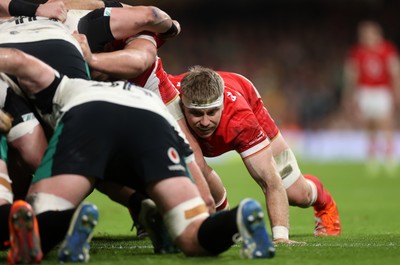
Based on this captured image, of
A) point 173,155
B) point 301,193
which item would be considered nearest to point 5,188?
point 173,155

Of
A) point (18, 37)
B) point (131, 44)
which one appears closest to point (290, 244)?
point (131, 44)

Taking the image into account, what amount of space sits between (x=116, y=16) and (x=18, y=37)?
86cm

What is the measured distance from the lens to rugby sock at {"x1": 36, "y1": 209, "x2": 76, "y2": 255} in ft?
14.8

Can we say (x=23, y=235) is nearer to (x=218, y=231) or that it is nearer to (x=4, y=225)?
(x=4, y=225)

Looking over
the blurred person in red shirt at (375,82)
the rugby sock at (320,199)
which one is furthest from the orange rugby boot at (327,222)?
the blurred person in red shirt at (375,82)

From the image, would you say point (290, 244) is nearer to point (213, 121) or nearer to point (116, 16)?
point (213, 121)

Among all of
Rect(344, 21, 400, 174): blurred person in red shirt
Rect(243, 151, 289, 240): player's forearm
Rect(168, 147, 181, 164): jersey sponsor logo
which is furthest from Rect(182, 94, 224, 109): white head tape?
Rect(344, 21, 400, 174): blurred person in red shirt

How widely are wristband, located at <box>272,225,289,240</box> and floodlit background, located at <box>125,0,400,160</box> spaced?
16.2m

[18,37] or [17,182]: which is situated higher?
[18,37]

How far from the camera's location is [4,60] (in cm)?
489

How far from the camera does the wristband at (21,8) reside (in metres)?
6.03

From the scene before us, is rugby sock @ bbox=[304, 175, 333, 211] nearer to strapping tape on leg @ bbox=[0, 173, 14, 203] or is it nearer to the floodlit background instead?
strapping tape on leg @ bbox=[0, 173, 14, 203]

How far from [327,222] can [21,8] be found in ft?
9.40

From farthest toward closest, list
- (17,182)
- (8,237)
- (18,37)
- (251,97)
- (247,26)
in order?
(247,26)
(251,97)
(17,182)
(18,37)
(8,237)
